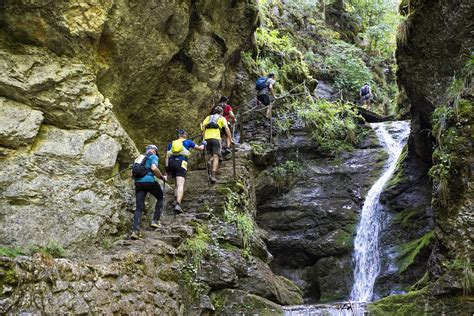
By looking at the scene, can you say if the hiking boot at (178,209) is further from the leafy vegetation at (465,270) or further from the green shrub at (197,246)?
the leafy vegetation at (465,270)

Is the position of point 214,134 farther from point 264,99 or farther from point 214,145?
point 264,99

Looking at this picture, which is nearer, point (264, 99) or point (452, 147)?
point (452, 147)

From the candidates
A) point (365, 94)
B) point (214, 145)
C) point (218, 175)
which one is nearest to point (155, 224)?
point (218, 175)

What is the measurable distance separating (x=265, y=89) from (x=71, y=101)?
8150mm

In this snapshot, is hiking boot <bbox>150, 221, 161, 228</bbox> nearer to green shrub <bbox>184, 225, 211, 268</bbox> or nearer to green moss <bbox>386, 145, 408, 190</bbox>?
green shrub <bbox>184, 225, 211, 268</bbox>

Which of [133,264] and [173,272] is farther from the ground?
[133,264]

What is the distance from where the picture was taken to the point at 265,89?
592 inches

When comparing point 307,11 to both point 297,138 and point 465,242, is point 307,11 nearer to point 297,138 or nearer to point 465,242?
point 297,138

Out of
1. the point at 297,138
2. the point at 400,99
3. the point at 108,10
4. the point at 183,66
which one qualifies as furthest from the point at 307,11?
the point at 108,10

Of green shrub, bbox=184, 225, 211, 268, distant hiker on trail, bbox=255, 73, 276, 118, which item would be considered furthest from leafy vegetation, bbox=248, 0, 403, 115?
green shrub, bbox=184, 225, 211, 268

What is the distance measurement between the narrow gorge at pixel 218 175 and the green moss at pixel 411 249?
0.20ft

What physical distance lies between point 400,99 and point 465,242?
13.0 meters

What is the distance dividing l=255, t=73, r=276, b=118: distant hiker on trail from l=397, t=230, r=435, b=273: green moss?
20.9 ft

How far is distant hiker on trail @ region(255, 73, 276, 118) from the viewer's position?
1485 cm
